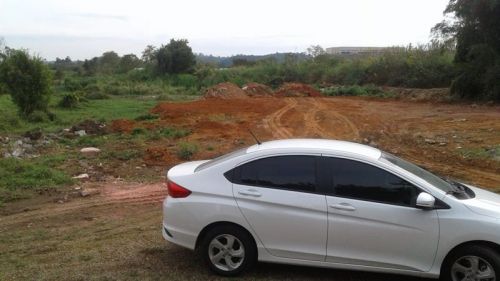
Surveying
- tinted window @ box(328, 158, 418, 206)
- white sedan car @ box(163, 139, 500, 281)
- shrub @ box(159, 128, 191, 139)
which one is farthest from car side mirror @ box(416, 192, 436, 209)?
shrub @ box(159, 128, 191, 139)

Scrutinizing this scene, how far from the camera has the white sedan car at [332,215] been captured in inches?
192

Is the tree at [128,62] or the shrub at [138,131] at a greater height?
the tree at [128,62]

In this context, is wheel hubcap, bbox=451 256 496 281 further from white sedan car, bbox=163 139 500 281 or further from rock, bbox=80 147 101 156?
rock, bbox=80 147 101 156

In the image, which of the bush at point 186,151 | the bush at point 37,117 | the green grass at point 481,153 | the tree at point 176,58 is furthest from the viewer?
the tree at point 176,58

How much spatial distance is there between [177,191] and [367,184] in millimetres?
1977

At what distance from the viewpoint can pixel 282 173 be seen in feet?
17.4

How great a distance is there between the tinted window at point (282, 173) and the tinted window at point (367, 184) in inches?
8.7

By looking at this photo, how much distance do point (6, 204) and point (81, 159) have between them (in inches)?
152

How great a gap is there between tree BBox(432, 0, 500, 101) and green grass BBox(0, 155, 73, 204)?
19.9 metres

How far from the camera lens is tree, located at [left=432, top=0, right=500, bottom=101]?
23.8 metres

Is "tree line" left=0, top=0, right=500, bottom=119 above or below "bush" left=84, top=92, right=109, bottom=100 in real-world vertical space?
above

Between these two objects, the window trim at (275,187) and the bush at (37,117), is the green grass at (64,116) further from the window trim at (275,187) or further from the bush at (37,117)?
the window trim at (275,187)

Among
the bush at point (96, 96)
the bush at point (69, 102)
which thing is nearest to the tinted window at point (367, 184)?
the bush at point (69, 102)

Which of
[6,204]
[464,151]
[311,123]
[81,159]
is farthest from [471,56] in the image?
[6,204]
